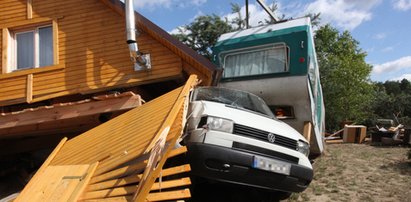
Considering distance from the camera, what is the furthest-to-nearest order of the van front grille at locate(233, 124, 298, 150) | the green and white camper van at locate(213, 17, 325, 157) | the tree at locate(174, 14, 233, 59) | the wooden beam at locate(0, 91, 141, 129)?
the tree at locate(174, 14, 233, 59)
the green and white camper van at locate(213, 17, 325, 157)
the wooden beam at locate(0, 91, 141, 129)
the van front grille at locate(233, 124, 298, 150)

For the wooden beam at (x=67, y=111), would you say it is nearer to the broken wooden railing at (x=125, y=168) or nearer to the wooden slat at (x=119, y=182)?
the broken wooden railing at (x=125, y=168)

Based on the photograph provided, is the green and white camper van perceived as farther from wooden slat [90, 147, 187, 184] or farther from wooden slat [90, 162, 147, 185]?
wooden slat [90, 162, 147, 185]

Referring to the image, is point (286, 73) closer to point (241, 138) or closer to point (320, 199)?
point (320, 199)

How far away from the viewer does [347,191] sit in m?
6.59

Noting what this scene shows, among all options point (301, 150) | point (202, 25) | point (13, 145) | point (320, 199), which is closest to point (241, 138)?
point (301, 150)

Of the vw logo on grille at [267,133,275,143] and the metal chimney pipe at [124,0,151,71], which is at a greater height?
the metal chimney pipe at [124,0,151,71]

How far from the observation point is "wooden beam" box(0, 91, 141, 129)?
24.7 ft

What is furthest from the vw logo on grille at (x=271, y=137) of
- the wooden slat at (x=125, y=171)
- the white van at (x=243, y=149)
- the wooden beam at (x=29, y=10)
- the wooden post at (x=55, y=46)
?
the wooden beam at (x=29, y=10)

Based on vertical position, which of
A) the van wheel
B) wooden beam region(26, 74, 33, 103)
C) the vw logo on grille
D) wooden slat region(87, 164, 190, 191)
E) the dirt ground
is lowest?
the dirt ground

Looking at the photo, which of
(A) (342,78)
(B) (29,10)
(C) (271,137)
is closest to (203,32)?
(A) (342,78)

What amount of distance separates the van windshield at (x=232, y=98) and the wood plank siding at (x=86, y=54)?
2.15 m

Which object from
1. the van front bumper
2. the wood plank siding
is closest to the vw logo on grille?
the van front bumper

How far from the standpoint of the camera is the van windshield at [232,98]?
5.74m

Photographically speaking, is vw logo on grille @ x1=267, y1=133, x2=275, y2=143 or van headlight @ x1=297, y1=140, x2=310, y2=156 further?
van headlight @ x1=297, y1=140, x2=310, y2=156
